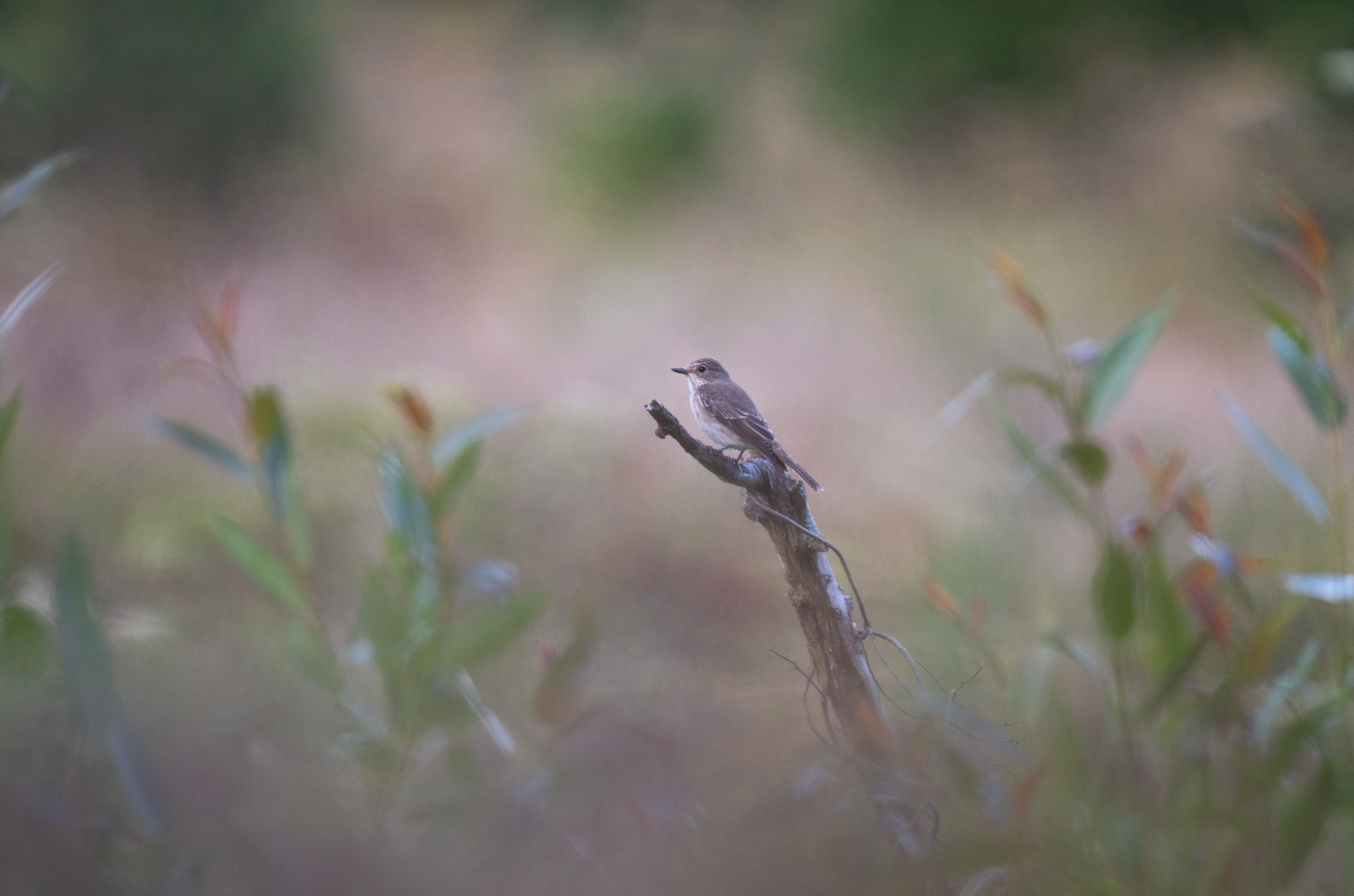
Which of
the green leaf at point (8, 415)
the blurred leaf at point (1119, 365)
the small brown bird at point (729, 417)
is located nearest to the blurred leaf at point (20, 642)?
the green leaf at point (8, 415)

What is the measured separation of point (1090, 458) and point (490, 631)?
0.83 meters

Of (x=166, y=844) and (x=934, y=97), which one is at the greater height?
(x=934, y=97)

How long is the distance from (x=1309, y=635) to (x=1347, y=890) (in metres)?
1.75

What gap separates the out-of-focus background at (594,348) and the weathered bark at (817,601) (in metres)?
0.09

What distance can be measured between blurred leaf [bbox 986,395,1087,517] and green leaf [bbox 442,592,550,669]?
0.67 metres

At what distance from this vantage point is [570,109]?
6.22m

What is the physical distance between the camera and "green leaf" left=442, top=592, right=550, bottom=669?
1310 millimetres

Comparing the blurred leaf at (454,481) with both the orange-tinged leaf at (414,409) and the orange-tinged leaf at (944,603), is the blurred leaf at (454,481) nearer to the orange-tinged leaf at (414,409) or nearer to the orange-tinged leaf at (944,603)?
the orange-tinged leaf at (414,409)

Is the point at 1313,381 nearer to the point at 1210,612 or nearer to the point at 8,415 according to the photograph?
the point at 1210,612

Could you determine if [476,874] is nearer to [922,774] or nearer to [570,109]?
[922,774]

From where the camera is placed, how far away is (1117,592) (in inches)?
46.3

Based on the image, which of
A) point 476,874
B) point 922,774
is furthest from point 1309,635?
point 476,874

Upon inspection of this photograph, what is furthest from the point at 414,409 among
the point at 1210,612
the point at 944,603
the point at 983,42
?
the point at 983,42

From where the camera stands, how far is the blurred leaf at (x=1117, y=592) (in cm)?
117
